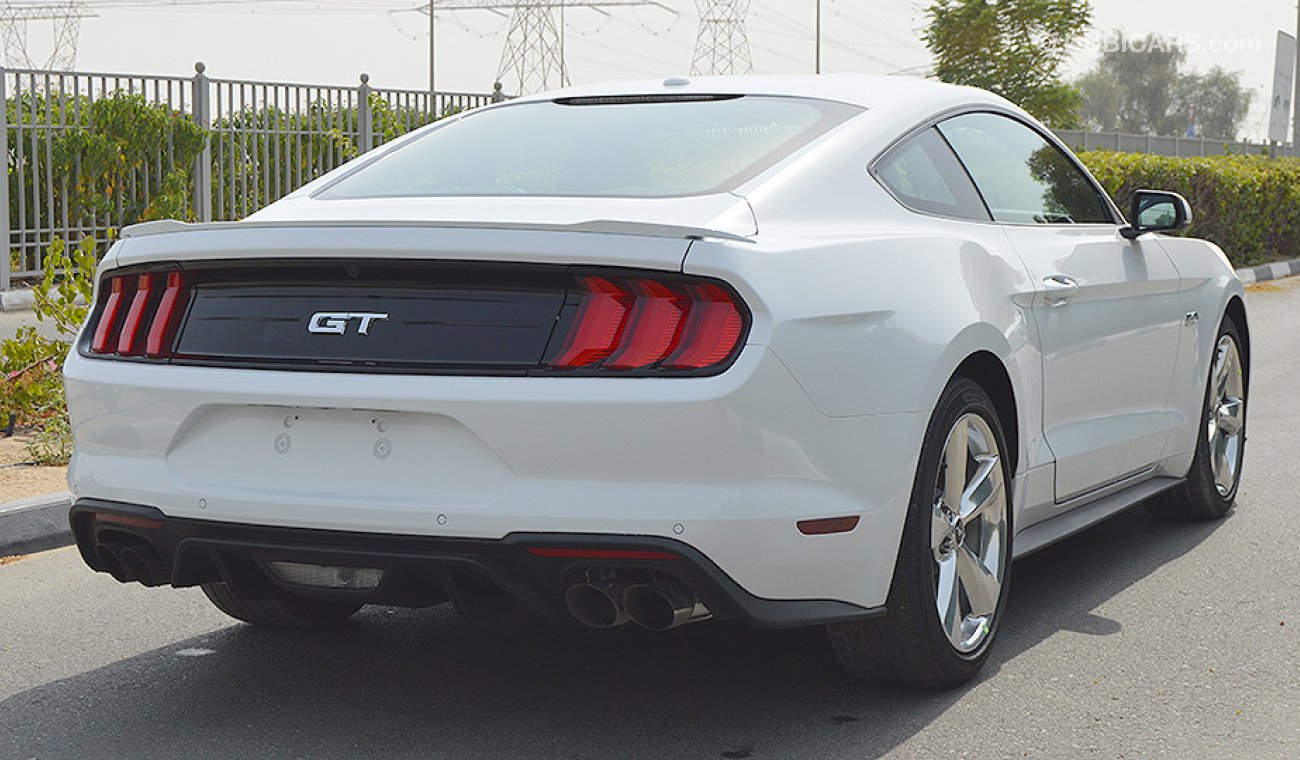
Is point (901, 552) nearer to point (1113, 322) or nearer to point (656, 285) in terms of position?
point (656, 285)

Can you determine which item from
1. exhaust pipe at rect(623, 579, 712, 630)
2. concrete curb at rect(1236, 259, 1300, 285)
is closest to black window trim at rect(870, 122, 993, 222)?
exhaust pipe at rect(623, 579, 712, 630)

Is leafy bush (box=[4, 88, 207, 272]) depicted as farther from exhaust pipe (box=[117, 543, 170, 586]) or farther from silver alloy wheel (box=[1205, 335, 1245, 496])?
exhaust pipe (box=[117, 543, 170, 586])

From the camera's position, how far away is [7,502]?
6199mm

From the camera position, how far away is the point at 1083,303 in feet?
16.4

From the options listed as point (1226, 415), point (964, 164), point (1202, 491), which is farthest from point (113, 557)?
point (1226, 415)

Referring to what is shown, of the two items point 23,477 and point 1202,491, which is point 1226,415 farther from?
point 23,477

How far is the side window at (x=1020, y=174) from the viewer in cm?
489

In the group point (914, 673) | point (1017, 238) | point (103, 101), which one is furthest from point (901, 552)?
point (103, 101)

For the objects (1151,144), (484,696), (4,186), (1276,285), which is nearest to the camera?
(484,696)

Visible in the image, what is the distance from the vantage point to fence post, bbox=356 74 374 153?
20391 millimetres

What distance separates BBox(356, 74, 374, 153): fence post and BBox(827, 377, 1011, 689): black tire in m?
16.9

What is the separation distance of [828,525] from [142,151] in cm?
1513

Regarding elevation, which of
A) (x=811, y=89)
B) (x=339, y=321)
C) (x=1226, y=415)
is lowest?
(x=1226, y=415)

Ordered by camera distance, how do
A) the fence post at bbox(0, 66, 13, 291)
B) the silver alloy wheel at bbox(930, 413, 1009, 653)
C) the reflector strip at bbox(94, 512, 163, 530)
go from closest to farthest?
1. the reflector strip at bbox(94, 512, 163, 530)
2. the silver alloy wheel at bbox(930, 413, 1009, 653)
3. the fence post at bbox(0, 66, 13, 291)
